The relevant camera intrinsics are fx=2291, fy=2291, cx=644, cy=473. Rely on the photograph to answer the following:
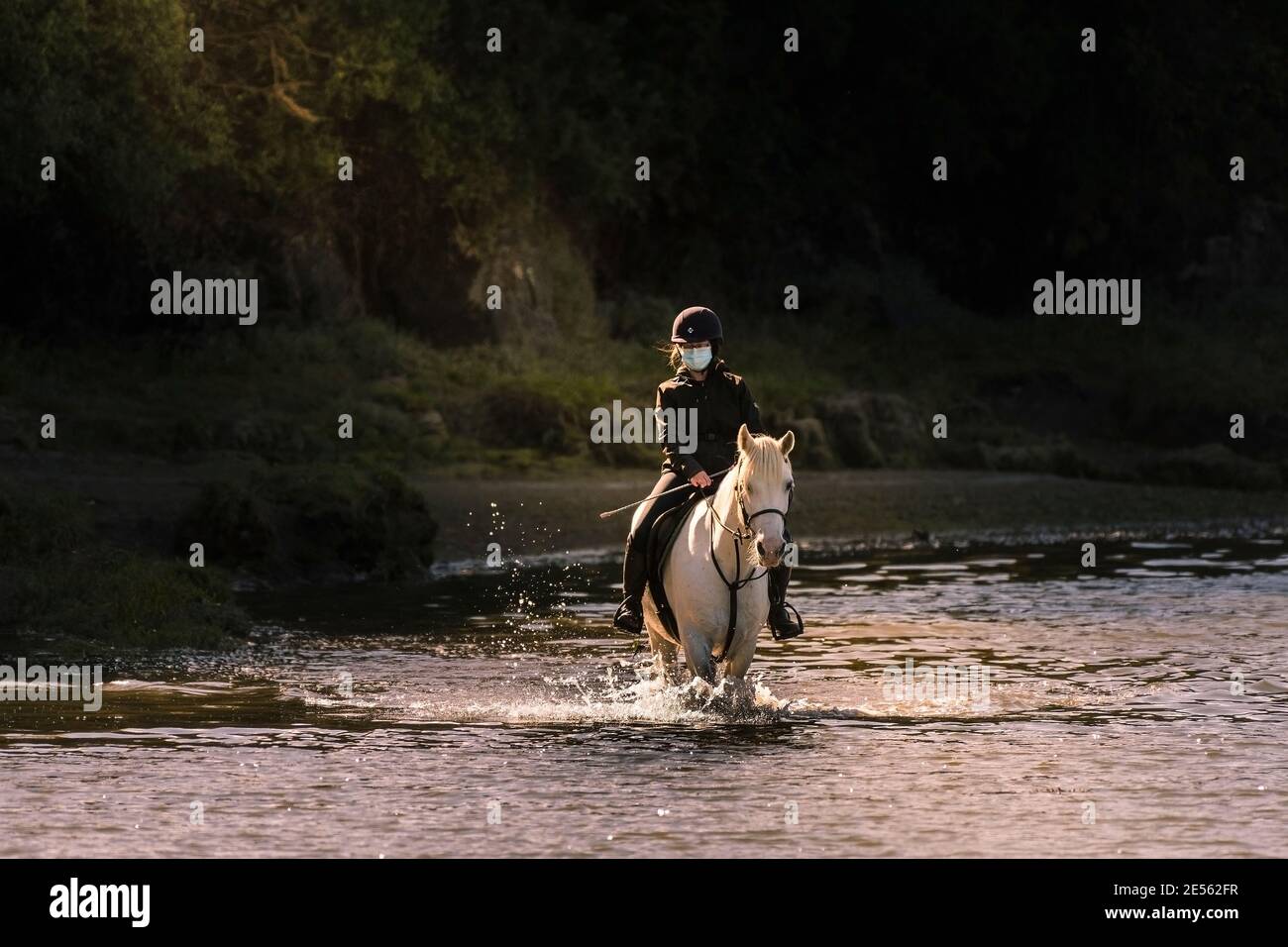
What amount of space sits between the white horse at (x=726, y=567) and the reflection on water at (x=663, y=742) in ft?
1.22

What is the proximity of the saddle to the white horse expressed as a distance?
0.22 feet

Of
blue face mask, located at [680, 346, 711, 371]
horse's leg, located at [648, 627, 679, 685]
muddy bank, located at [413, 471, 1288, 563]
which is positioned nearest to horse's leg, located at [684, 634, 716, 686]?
horse's leg, located at [648, 627, 679, 685]

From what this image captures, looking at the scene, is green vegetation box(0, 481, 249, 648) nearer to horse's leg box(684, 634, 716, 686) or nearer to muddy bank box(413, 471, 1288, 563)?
horse's leg box(684, 634, 716, 686)

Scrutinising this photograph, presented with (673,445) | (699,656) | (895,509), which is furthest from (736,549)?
(895,509)

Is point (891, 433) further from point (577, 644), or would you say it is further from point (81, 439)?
point (577, 644)

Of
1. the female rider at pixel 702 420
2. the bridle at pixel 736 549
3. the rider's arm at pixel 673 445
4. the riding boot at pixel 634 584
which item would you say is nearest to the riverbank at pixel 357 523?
the riding boot at pixel 634 584

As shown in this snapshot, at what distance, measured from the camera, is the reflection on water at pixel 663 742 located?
35.6 ft

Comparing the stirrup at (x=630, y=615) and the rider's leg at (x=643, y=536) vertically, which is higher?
the rider's leg at (x=643, y=536)

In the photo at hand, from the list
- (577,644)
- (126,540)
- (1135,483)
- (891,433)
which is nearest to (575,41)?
(891,433)

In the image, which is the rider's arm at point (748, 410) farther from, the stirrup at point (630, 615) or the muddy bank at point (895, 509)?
the muddy bank at point (895, 509)

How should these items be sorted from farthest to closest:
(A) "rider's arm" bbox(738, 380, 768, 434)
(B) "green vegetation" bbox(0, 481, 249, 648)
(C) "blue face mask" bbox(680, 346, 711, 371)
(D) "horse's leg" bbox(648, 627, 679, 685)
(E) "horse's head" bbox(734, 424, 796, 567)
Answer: (B) "green vegetation" bbox(0, 481, 249, 648)
(D) "horse's leg" bbox(648, 627, 679, 685)
(A) "rider's arm" bbox(738, 380, 768, 434)
(C) "blue face mask" bbox(680, 346, 711, 371)
(E) "horse's head" bbox(734, 424, 796, 567)

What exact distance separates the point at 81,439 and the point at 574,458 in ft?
26.0

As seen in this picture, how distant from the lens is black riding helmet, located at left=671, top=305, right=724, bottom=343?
14406 millimetres
